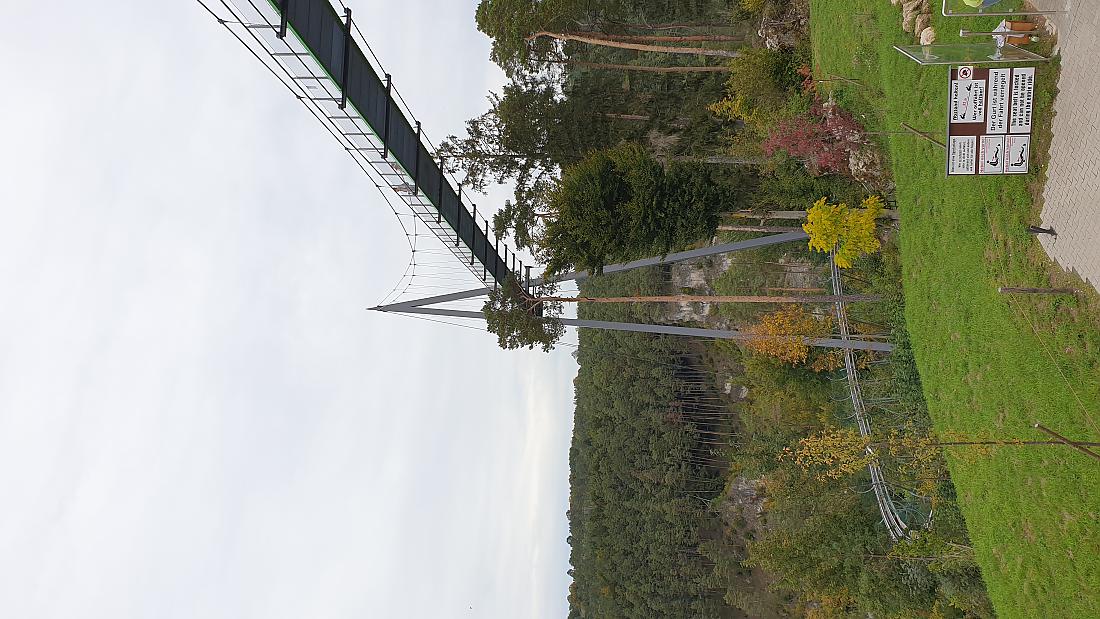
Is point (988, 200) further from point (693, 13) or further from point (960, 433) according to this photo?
point (693, 13)

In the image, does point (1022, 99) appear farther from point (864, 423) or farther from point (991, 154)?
point (864, 423)

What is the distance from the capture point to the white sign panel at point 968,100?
33.4ft

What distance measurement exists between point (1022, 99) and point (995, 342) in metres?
6.12

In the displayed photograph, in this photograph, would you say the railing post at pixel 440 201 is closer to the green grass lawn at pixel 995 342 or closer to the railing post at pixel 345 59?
the railing post at pixel 345 59

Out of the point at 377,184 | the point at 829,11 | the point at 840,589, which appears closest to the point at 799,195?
the point at 829,11

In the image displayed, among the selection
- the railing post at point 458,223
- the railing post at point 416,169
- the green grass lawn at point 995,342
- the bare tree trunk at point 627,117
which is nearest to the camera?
the green grass lawn at point 995,342

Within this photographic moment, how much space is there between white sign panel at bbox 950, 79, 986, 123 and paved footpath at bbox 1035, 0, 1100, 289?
78.2 inches

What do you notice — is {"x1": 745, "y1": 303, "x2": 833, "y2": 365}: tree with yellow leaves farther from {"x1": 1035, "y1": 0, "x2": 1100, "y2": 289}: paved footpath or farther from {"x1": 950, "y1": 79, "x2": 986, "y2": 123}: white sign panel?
{"x1": 950, "y1": 79, "x2": 986, "y2": 123}: white sign panel

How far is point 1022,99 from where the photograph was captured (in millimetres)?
9961

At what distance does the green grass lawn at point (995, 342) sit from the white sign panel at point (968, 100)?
2.47 m

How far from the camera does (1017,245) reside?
13.0m

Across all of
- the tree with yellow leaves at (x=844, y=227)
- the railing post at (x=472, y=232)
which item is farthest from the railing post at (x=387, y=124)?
the tree with yellow leaves at (x=844, y=227)

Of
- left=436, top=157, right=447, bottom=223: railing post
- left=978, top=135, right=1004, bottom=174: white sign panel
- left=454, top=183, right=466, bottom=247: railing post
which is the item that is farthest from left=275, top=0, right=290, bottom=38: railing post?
left=978, top=135, right=1004, bottom=174: white sign panel

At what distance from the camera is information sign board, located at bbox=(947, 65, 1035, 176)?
33.0 ft
